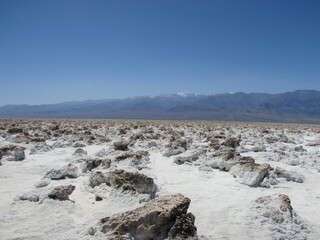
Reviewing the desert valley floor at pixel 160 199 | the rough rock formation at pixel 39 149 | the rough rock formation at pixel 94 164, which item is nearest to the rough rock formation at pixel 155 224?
the desert valley floor at pixel 160 199

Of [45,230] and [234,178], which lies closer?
[45,230]

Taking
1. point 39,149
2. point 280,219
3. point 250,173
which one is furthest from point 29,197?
point 39,149

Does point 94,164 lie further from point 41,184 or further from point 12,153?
point 12,153

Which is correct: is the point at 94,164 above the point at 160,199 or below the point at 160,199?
below

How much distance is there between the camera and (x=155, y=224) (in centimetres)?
300

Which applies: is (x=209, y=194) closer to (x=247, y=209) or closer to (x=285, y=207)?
(x=247, y=209)

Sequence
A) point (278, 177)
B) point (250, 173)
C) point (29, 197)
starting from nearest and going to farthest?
1. point (29, 197)
2. point (250, 173)
3. point (278, 177)

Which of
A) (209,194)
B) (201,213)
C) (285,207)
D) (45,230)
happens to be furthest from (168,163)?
(45,230)

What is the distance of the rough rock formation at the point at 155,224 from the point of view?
2.99m

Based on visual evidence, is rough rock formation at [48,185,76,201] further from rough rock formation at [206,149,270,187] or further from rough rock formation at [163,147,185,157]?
rough rock formation at [163,147,185,157]

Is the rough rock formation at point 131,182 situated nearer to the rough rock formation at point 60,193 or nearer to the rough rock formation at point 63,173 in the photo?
the rough rock formation at point 60,193

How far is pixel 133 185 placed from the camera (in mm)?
4441

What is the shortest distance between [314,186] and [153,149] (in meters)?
5.40

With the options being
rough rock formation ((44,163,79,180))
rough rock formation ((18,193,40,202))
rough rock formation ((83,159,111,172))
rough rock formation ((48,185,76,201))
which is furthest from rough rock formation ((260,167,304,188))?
rough rock formation ((18,193,40,202))
